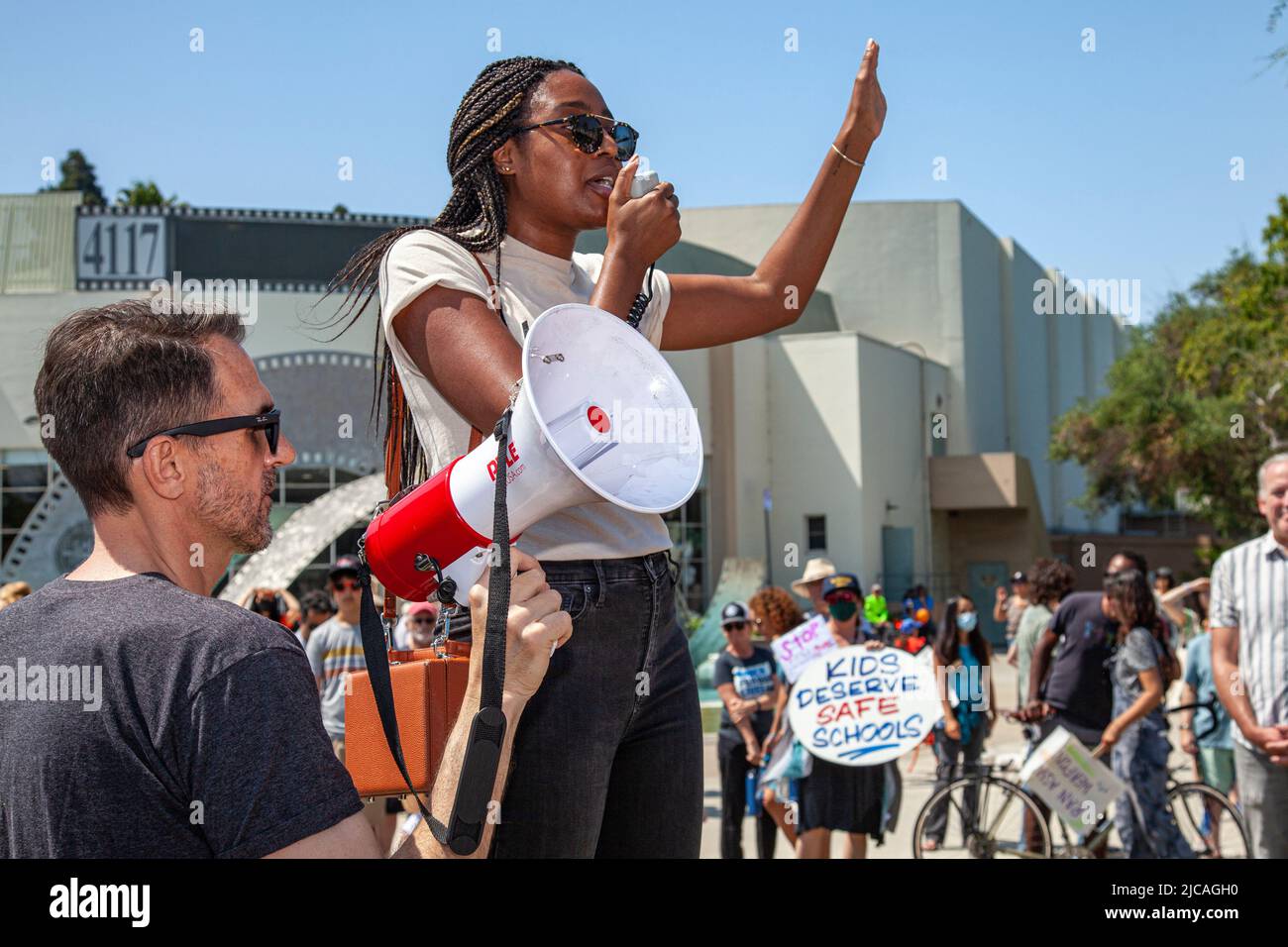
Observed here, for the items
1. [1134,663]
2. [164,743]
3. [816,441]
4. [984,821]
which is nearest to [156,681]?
[164,743]

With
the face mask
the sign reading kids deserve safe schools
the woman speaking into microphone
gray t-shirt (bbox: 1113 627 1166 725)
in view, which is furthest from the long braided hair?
gray t-shirt (bbox: 1113 627 1166 725)

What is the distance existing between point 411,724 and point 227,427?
45 centimetres

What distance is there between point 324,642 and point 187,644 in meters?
7.02

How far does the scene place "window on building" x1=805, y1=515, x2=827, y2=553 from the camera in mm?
31484

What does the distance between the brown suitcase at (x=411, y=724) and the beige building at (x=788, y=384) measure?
1393 centimetres

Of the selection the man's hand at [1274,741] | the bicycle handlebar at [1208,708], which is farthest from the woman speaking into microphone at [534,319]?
the bicycle handlebar at [1208,708]

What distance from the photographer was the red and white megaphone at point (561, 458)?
1.61 metres

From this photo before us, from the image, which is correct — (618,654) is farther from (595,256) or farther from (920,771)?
(920,771)

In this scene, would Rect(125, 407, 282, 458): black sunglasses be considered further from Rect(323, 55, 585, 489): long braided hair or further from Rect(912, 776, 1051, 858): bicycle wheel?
Rect(912, 776, 1051, 858): bicycle wheel

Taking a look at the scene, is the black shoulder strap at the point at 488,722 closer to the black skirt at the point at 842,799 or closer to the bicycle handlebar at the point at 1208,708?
the black skirt at the point at 842,799

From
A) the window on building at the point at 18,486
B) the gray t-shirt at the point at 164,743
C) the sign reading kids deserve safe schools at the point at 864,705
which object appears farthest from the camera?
the window on building at the point at 18,486

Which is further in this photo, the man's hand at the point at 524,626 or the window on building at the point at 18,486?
the window on building at the point at 18,486

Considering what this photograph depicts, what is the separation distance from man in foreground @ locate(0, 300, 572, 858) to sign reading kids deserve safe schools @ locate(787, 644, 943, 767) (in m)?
5.49
